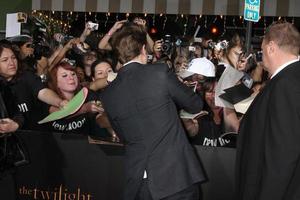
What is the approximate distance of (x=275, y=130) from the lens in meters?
2.38

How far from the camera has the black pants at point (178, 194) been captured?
2.90 meters

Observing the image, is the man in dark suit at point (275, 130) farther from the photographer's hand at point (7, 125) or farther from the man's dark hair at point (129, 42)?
the photographer's hand at point (7, 125)

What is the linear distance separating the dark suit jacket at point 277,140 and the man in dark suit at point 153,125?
504mm

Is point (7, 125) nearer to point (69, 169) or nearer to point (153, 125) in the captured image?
point (69, 169)

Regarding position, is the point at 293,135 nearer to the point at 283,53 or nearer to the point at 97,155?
the point at 283,53

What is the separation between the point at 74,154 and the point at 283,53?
2033 millimetres

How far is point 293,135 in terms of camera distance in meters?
2.35

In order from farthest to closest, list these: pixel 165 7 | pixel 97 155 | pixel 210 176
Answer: pixel 165 7
pixel 97 155
pixel 210 176

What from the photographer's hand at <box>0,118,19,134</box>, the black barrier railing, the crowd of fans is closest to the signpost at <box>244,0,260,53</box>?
the crowd of fans

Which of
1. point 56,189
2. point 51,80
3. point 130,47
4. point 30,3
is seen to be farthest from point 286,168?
point 30,3

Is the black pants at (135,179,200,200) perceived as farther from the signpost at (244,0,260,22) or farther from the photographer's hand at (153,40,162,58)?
the signpost at (244,0,260,22)

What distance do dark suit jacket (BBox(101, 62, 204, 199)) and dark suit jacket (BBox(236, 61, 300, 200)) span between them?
1.65 ft

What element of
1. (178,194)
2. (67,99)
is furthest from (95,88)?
(178,194)

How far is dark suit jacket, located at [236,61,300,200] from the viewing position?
235cm
